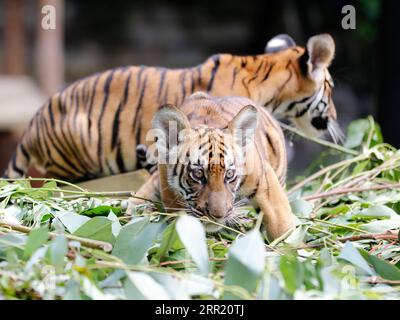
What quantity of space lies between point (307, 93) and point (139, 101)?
3.21 ft

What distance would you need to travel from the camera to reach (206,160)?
101 inches

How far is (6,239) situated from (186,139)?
2.68 ft

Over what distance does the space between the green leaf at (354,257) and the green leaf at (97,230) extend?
0.70 metres

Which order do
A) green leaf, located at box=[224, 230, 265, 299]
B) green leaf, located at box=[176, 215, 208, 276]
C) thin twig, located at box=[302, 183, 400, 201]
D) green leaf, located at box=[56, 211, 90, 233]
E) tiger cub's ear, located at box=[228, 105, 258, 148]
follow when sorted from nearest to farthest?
green leaf, located at box=[224, 230, 265, 299]
green leaf, located at box=[176, 215, 208, 276]
green leaf, located at box=[56, 211, 90, 233]
tiger cub's ear, located at box=[228, 105, 258, 148]
thin twig, located at box=[302, 183, 400, 201]

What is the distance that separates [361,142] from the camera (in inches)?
157

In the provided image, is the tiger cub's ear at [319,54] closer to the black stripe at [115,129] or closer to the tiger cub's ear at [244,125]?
the black stripe at [115,129]

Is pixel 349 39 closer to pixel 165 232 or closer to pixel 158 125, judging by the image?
pixel 158 125

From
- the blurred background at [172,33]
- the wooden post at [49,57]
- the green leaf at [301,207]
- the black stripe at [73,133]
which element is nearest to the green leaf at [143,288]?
the green leaf at [301,207]

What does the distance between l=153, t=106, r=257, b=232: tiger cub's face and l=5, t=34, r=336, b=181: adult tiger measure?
1.43m

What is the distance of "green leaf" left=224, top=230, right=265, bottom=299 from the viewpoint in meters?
1.82

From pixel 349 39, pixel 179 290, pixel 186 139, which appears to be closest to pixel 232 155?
pixel 186 139

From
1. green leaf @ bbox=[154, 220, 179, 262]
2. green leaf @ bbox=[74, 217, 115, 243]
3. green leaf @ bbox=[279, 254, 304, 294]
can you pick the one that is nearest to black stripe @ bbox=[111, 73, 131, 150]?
green leaf @ bbox=[74, 217, 115, 243]

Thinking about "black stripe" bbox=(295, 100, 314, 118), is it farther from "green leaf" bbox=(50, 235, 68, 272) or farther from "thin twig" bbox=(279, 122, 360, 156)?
"green leaf" bbox=(50, 235, 68, 272)

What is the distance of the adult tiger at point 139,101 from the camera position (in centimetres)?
424
